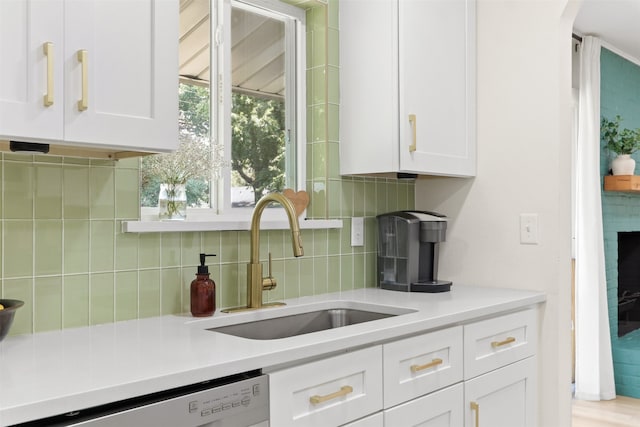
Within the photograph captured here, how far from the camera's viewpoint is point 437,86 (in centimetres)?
246

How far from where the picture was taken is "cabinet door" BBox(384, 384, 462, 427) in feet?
5.59

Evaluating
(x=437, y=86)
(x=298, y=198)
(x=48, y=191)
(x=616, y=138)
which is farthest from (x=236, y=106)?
(x=616, y=138)

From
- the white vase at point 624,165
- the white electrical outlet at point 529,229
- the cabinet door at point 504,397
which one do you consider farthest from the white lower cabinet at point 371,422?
the white vase at point 624,165

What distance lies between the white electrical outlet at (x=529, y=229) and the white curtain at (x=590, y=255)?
1.79 meters

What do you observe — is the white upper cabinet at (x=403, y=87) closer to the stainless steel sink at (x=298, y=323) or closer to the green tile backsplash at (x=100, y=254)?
the green tile backsplash at (x=100, y=254)

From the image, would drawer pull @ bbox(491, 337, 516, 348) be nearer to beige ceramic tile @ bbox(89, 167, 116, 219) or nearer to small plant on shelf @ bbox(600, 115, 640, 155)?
beige ceramic tile @ bbox(89, 167, 116, 219)

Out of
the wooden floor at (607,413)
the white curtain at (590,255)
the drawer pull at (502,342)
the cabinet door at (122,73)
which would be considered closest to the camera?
the cabinet door at (122,73)

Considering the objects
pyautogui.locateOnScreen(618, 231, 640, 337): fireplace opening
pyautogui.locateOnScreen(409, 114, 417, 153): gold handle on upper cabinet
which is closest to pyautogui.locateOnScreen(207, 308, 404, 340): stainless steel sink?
pyautogui.locateOnScreen(409, 114, 417, 153): gold handle on upper cabinet

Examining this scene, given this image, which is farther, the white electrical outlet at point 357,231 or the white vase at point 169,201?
the white electrical outlet at point 357,231

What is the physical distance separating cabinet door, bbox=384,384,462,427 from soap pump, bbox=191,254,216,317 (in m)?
0.59

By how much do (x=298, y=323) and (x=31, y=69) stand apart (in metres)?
1.16

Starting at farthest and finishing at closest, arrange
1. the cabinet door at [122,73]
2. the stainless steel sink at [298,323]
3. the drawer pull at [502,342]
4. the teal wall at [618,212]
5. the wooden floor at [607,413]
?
the teal wall at [618,212]
the wooden floor at [607,413]
the drawer pull at [502,342]
the stainless steel sink at [298,323]
the cabinet door at [122,73]

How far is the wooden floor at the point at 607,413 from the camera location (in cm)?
364

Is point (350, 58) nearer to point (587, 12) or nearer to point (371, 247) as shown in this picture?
point (371, 247)
